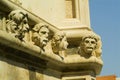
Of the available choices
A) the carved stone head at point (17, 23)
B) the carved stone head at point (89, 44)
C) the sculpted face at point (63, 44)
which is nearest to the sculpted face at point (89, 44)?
the carved stone head at point (89, 44)

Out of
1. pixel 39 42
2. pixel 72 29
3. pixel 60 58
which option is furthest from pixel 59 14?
pixel 39 42

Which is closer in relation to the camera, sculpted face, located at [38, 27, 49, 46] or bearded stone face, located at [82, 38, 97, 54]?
sculpted face, located at [38, 27, 49, 46]

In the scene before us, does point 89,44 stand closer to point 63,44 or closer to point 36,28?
point 63,44

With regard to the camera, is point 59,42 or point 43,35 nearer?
point 43,35

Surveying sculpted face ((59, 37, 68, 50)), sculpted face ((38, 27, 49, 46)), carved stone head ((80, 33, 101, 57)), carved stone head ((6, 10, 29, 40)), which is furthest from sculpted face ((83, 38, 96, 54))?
carved stone head ((6, 10, 29, 40))

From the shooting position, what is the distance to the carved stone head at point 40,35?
3.39m

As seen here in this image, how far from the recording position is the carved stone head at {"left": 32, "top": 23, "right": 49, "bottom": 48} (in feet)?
11.1

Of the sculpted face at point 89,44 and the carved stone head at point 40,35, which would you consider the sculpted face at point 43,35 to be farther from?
the sculpted face at point 89,44

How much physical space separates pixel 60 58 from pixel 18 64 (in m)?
0.75

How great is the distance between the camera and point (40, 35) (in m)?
3.41

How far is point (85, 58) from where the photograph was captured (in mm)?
3936

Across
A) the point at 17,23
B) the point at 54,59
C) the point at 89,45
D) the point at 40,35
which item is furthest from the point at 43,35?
the point at 89,45

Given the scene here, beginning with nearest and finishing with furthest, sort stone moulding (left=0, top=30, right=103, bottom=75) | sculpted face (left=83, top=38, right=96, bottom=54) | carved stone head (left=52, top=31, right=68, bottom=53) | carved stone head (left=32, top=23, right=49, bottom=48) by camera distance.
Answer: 1. stone moulding (left=0, top=30, right=103, bottom=75)
2. carved stone head (left=32, top=23, right=49, bottom=48)
3. carved stone head (left=52, top=31, right=68, bottom=53)
4. sculpted face (left=83, top=38, right=96, bottom=54)

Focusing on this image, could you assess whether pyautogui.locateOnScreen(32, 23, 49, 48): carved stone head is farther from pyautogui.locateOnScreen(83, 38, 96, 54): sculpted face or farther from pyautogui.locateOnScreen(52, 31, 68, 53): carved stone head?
pyautogui.locateOnScreen(83, 38, 96, 54): sculpted face
